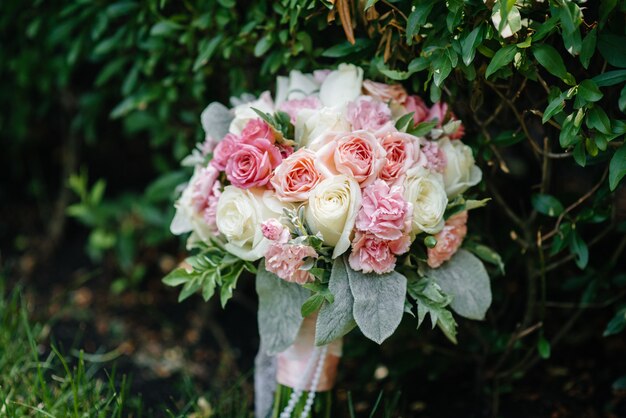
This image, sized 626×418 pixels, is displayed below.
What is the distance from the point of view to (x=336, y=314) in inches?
55.7

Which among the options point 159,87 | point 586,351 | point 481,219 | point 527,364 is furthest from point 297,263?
point 586,351

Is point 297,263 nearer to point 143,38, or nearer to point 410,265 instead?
point 410,265

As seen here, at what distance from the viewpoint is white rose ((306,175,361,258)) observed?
138 centimetres

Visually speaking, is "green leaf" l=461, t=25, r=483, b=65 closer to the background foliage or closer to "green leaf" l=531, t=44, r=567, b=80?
the background foliage

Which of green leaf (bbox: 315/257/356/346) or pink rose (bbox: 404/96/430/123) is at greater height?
pink rose (bbox: 404/96/430/123)

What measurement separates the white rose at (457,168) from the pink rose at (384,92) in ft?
0.47

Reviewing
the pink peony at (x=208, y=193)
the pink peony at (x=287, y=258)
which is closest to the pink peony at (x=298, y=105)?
the pink peony at (x=208, y=193)

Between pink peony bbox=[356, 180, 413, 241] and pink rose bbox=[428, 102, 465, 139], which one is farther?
pink rose bbox=[428, 102, 465, 139]

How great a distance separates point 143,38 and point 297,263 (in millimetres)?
1151

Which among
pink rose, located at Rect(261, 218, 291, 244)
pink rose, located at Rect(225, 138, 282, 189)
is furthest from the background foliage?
pink rose, located at Rect(261, 218, 291, 244)

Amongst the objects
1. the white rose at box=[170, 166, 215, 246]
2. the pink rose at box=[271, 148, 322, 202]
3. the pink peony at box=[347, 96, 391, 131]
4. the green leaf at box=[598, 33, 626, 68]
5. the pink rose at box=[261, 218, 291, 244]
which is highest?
the green leaf at box=[598, 33, 626, 68]

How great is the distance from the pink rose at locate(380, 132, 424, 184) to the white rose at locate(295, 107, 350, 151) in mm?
108

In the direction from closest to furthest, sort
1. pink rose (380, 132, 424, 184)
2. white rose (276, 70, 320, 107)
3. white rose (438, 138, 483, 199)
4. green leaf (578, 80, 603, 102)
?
green leaf (578, 80, 603, 102), pink rose (380, 132, 424, 184), white rose (438, 138, 483, 199), white rose (276, 70, 320, 107)

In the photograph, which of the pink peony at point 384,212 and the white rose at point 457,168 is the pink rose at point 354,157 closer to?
the pink peony at point 384,212
